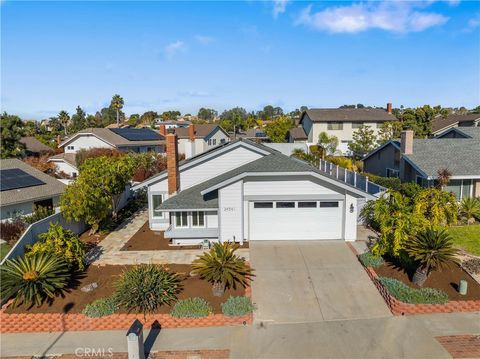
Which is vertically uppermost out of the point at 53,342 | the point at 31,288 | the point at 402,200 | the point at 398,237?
the point at 402,200

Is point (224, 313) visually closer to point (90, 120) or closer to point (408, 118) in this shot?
point (408, 118)

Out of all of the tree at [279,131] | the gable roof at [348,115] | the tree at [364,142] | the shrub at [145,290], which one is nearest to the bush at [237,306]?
the shrub at [145,290]

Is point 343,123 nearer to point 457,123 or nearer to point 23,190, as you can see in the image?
point 457,123

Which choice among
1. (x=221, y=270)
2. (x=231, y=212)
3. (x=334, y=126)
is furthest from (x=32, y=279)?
(x=334, y=126)

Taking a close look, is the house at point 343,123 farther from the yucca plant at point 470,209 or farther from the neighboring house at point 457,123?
the yucca plant at point 470,209

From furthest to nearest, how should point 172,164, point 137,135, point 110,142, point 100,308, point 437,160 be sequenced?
point 137,135
point 110,142
point 437,160
point 172,164
point 100,308

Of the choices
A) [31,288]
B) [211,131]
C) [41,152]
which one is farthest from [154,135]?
[31,288]

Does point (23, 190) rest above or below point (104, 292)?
above
